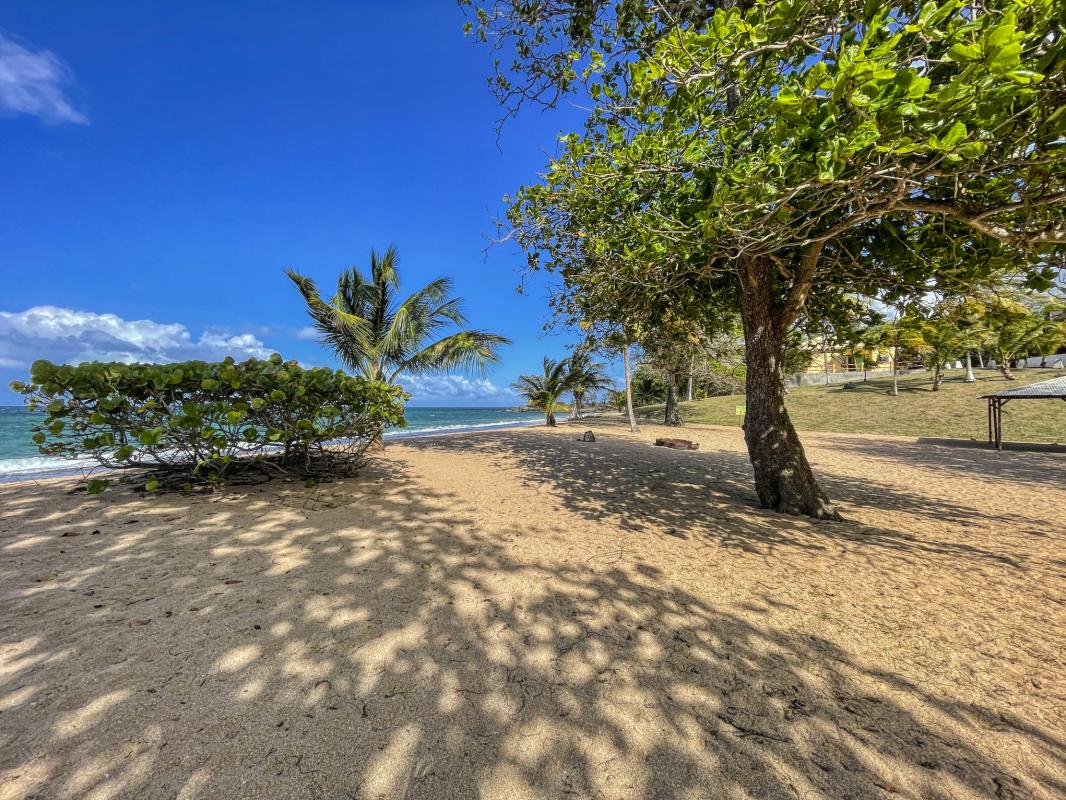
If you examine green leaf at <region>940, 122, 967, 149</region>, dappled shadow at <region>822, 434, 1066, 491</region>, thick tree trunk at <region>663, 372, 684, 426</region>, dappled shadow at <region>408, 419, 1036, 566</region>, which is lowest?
dappled shadow at <region>822, 434, 1066, 491</region>

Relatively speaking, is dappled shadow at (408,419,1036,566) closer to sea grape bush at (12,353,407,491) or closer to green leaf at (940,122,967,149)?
green leaf at (940,122,967,149)

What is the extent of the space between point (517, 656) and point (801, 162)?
140 inches

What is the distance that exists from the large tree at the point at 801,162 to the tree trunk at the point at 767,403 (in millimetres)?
22

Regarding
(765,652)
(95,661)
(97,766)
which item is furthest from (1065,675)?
(95,661)

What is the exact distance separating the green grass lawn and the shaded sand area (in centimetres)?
1702

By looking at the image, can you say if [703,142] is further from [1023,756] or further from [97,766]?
[97,766]

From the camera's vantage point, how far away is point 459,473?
760 centimetres

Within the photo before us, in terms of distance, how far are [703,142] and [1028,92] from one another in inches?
77.9

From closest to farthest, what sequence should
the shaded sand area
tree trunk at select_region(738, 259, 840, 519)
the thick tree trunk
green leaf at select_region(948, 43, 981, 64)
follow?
1. the shaded sand area
2. green leaf at select_region(948, 43, 981, 64)
3. tree trunk at select_region(738, 259, 840, 519)
4. the thick tree trunk

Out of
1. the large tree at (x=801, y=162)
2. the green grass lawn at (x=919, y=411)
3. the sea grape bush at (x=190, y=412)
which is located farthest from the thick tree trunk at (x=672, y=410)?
the sea grape bush at (x=190, y=412)

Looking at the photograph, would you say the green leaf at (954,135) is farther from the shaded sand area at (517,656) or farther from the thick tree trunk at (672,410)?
the thick tree trunk at (672,410)

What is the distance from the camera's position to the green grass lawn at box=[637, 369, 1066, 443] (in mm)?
15914

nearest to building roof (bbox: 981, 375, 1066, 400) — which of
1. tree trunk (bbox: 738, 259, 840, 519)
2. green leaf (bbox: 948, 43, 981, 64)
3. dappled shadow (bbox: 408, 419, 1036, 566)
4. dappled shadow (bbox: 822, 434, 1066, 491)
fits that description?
dappled shadow (bbox: 822, 434, 1066, 491)

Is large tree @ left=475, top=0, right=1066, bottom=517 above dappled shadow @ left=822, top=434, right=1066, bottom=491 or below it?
above
